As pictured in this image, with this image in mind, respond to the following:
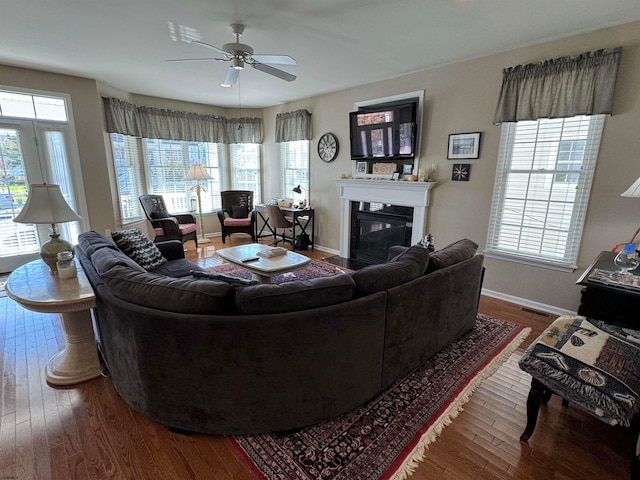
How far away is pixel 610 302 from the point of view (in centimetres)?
199

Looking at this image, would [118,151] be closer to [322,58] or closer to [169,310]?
[322,58]

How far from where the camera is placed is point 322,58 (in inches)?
136

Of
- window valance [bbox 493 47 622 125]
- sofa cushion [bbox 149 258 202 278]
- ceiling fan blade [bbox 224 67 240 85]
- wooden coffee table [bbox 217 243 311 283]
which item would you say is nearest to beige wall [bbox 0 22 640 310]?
window valance [bbox 493 47 622 125]

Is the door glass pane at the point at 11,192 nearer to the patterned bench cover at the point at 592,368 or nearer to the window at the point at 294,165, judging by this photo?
the window at the point at 294,165

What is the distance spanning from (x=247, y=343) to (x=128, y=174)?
196 inches

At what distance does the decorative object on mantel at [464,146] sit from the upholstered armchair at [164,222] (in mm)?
4169

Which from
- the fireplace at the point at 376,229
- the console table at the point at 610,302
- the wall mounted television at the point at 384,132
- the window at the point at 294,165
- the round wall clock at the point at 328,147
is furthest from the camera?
the window at the point at 294,165

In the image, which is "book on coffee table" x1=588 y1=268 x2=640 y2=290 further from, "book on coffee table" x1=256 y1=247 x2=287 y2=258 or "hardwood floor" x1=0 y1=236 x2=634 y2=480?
"book on coffee table" x1=256 y1=247 x2=287 y2=258

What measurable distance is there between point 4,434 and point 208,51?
11.6 feet

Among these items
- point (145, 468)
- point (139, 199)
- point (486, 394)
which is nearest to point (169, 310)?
point (145, 468)

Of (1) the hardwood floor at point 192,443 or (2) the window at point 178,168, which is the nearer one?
(1) the hardwood floor at point 192,443

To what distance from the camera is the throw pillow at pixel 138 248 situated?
286cm

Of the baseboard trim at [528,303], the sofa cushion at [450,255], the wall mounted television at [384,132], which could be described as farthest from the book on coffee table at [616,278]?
the wall mounted television at [384,132]

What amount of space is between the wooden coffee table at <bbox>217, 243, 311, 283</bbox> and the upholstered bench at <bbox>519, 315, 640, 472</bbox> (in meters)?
2.13
